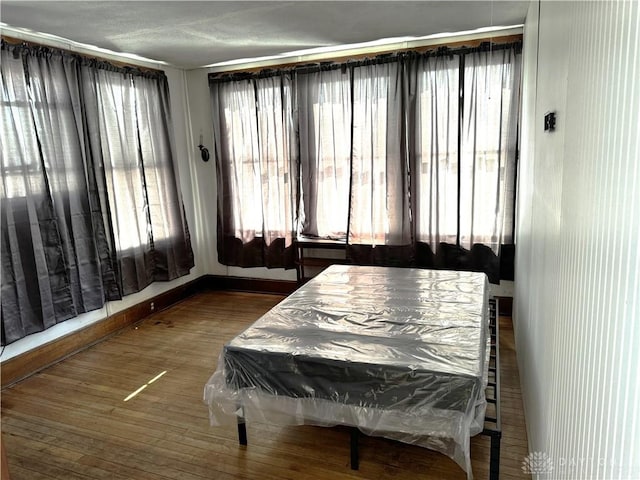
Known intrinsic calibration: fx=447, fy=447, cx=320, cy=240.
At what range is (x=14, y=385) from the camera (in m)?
3.26

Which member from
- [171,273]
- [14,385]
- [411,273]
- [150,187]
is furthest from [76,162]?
[411,273]

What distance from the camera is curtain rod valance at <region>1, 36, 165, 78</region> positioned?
3.20 m

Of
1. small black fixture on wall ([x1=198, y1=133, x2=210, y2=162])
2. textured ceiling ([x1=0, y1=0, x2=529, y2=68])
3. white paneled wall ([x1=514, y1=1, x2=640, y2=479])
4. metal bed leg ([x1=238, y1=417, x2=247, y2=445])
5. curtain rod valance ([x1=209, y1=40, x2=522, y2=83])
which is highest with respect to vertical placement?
textured ceiling ([x1=0, y1=0, x2=529, y2=68])

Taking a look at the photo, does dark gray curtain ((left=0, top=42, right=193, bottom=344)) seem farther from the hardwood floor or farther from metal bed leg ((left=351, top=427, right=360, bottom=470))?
metal bed leg ((left=351, top=427, right=360, bottom=470))

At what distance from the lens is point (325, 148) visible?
4.49 m

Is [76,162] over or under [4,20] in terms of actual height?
under

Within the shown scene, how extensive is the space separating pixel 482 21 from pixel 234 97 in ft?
8.30

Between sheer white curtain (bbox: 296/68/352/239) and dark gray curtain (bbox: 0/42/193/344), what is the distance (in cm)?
151

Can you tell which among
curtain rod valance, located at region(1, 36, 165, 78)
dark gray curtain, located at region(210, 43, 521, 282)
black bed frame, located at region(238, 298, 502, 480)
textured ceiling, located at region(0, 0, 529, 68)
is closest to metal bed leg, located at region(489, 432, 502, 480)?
black bed frame, located at region(238, 298, 502, 480)

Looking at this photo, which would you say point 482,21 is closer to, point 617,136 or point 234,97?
point 234,97

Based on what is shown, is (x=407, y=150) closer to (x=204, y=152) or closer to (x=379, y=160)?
(x=379, y=160)

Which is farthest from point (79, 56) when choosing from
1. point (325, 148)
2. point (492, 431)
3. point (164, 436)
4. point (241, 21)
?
point (492, 431)

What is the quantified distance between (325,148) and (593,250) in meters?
3.65

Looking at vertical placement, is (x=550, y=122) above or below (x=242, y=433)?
above
